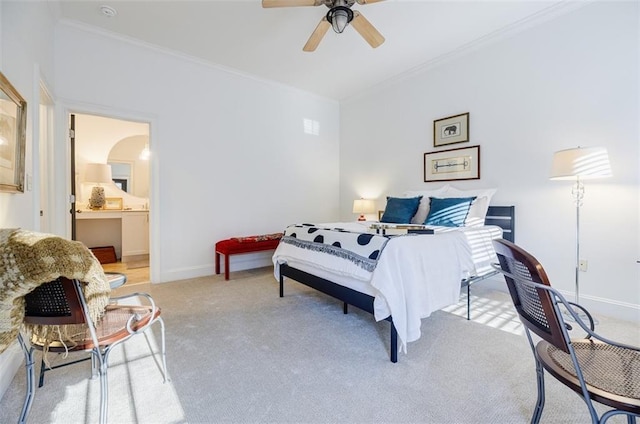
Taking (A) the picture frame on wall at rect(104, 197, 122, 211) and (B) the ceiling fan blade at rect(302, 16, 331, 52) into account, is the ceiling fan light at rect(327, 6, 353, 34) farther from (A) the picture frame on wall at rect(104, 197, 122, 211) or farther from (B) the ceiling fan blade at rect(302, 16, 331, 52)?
(A) the picture frame on wall at rect(104, 197, 122, 211)

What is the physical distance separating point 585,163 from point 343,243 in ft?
6.85

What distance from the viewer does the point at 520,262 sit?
1.06 meters

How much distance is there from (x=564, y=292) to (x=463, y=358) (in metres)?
1.86

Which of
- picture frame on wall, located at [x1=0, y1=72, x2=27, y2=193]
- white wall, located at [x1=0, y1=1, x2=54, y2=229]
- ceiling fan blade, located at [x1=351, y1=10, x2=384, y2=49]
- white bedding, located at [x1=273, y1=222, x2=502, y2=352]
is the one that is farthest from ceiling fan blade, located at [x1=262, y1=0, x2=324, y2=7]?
white bedding, located at [x1=273, y1=222, x2=502, y2=352]

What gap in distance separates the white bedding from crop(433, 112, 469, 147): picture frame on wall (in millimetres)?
1693

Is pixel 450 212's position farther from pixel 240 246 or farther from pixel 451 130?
pixel 240 246


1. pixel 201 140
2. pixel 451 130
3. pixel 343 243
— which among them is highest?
pixel 451 130

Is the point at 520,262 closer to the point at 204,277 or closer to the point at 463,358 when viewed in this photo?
the point at 463,358

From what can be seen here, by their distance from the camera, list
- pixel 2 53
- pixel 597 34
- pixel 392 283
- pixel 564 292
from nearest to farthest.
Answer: pixel 2 53, pixel 392 283, pixel 597 34, pixel 564 292

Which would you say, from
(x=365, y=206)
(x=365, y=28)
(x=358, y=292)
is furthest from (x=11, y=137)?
(x=365, y=206)

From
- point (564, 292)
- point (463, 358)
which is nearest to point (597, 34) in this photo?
point (564, 292)

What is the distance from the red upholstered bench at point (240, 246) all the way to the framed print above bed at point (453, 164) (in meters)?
2.40

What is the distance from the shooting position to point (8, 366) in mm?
1645

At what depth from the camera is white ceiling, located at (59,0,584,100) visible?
289 cm
